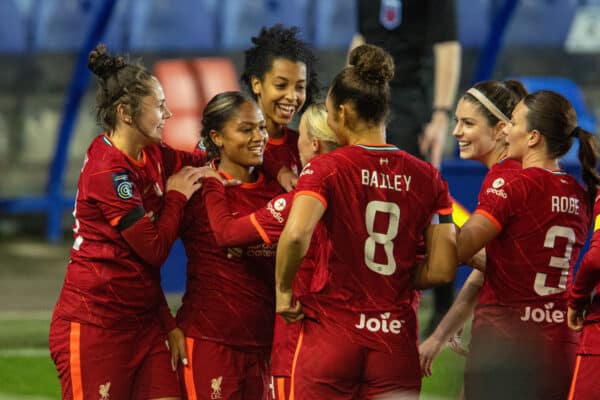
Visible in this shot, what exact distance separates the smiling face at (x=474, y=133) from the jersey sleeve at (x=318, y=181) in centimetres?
86

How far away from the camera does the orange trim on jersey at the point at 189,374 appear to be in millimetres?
4012

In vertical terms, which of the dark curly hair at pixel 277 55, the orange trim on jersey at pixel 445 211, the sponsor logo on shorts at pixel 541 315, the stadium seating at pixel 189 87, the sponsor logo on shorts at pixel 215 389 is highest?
the dark curly hair at pixel 277 55

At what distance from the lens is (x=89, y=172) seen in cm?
391

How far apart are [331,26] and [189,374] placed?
9527 millimetres

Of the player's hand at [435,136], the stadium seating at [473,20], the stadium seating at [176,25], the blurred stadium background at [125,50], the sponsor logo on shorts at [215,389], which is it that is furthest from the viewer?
the stadium seating at [176,25]

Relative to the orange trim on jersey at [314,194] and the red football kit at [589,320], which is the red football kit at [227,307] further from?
the red football kit at [589,320]

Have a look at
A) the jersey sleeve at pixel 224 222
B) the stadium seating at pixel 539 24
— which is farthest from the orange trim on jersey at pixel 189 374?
the stadium seating at pixel 539 24

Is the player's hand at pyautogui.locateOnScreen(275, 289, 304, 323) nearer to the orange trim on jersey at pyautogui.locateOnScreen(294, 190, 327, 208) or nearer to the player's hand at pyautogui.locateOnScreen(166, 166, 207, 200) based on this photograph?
the orange trim on jersey at pyautogui.locateOnScreen(294, 190, 327, 208)

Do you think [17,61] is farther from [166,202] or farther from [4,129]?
[166,202]

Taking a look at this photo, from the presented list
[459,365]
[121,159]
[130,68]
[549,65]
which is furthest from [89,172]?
[549,65]

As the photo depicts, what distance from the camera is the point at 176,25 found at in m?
13.1

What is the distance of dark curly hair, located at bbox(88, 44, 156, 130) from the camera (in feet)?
13.0

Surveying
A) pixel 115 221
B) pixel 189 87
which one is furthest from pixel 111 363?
pixel 189 87

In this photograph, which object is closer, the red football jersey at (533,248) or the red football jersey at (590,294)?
the red football jersey at (590,294)
